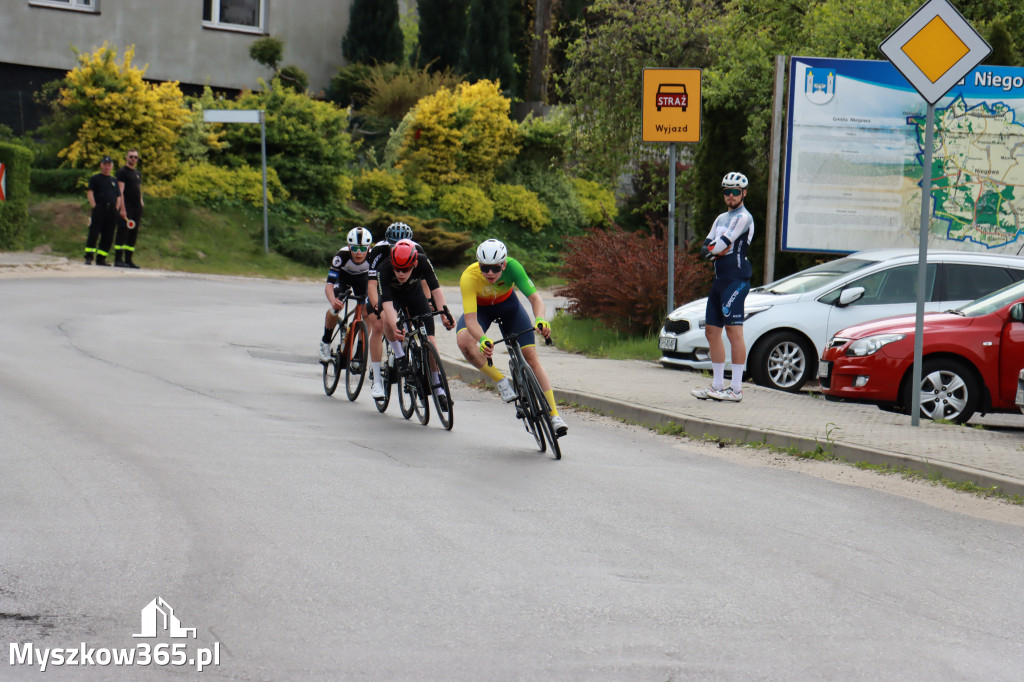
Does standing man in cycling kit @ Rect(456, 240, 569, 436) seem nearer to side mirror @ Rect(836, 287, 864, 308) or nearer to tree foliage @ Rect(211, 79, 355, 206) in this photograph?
side mirror @ Rect(836, 287, 864, 308)

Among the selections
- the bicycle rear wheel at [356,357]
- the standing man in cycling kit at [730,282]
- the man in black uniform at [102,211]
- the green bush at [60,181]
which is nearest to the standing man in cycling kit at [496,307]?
the bicycle rear wheel at [356,357]

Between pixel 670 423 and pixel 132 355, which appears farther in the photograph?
pixel 132 355

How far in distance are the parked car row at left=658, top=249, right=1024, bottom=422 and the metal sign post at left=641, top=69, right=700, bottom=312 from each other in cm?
162

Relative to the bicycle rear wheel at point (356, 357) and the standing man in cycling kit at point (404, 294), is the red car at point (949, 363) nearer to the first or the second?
the standing man in cycling kit at point (404, 294)

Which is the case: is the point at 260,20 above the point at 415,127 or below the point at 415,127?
above

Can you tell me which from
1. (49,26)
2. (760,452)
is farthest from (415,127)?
(760,452)

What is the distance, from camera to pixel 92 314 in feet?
59.9

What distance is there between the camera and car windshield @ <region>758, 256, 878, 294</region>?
48.1 ft

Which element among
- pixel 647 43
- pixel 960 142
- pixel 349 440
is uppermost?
pixel 647 43

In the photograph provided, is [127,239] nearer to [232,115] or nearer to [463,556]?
[232,115]

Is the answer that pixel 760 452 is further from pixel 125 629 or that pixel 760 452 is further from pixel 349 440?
pixel 125 629

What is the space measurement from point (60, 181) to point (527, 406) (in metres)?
20.6

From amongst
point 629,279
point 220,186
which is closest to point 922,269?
point 629,279

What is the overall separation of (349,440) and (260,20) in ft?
96.1
